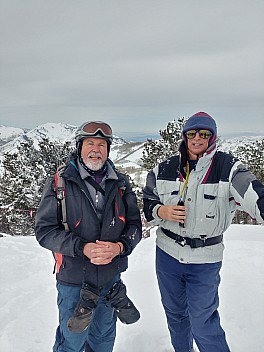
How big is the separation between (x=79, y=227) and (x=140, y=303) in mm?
2153

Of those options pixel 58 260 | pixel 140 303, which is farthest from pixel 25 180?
pixel 58 260

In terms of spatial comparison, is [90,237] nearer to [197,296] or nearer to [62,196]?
[62,196]

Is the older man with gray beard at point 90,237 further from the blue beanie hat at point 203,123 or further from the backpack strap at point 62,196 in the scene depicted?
the blue beanie hat at point 203,123

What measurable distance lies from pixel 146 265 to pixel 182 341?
2.86 meters

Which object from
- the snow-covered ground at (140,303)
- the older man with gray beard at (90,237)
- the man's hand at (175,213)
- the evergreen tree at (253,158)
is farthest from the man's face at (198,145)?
the evergreen tree at (253,158)

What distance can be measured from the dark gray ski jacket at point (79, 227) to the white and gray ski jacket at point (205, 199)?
1.08 ft

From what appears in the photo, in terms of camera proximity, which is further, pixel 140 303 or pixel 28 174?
pixel 28 174

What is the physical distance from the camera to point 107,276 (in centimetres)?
242

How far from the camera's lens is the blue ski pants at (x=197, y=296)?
239 centimetres

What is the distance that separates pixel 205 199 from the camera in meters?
2.32

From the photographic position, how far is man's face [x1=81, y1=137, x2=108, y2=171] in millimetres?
2443

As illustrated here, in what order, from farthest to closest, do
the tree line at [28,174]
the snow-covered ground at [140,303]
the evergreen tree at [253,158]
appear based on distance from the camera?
the tree line at [28,174], the evergreen tree at [253,158], the snow-covered ground at [140,303]

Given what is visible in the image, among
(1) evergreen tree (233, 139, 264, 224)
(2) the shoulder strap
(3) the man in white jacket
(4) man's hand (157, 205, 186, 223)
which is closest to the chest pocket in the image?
(3) the man in white jacket

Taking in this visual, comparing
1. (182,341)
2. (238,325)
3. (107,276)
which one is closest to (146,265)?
(238,325)
